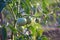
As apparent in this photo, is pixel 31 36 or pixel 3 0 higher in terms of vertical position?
pixel 3 0

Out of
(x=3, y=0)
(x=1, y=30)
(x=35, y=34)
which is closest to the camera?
(x=3, y=0)

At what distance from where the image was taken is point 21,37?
3.31 ft

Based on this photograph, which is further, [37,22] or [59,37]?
[59,37]

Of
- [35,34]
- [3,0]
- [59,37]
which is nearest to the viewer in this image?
[3,0]

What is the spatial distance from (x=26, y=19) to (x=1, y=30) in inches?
6.8

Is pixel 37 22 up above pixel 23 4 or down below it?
below

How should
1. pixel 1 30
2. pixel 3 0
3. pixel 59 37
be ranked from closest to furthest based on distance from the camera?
pixel 3 0
pixel 1 30
pixel 59 37

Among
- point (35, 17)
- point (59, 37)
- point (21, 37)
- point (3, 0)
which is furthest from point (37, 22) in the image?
point (59, 37)

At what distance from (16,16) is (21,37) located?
11 centimetres

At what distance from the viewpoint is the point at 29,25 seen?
42.1 inches

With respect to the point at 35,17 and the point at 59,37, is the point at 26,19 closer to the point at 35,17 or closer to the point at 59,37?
the point at 35,17

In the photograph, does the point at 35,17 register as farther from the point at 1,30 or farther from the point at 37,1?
the point at 1,30

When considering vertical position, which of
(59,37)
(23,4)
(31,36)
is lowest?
(59,37)

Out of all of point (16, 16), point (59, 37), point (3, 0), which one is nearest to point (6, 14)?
point (16, 16)
